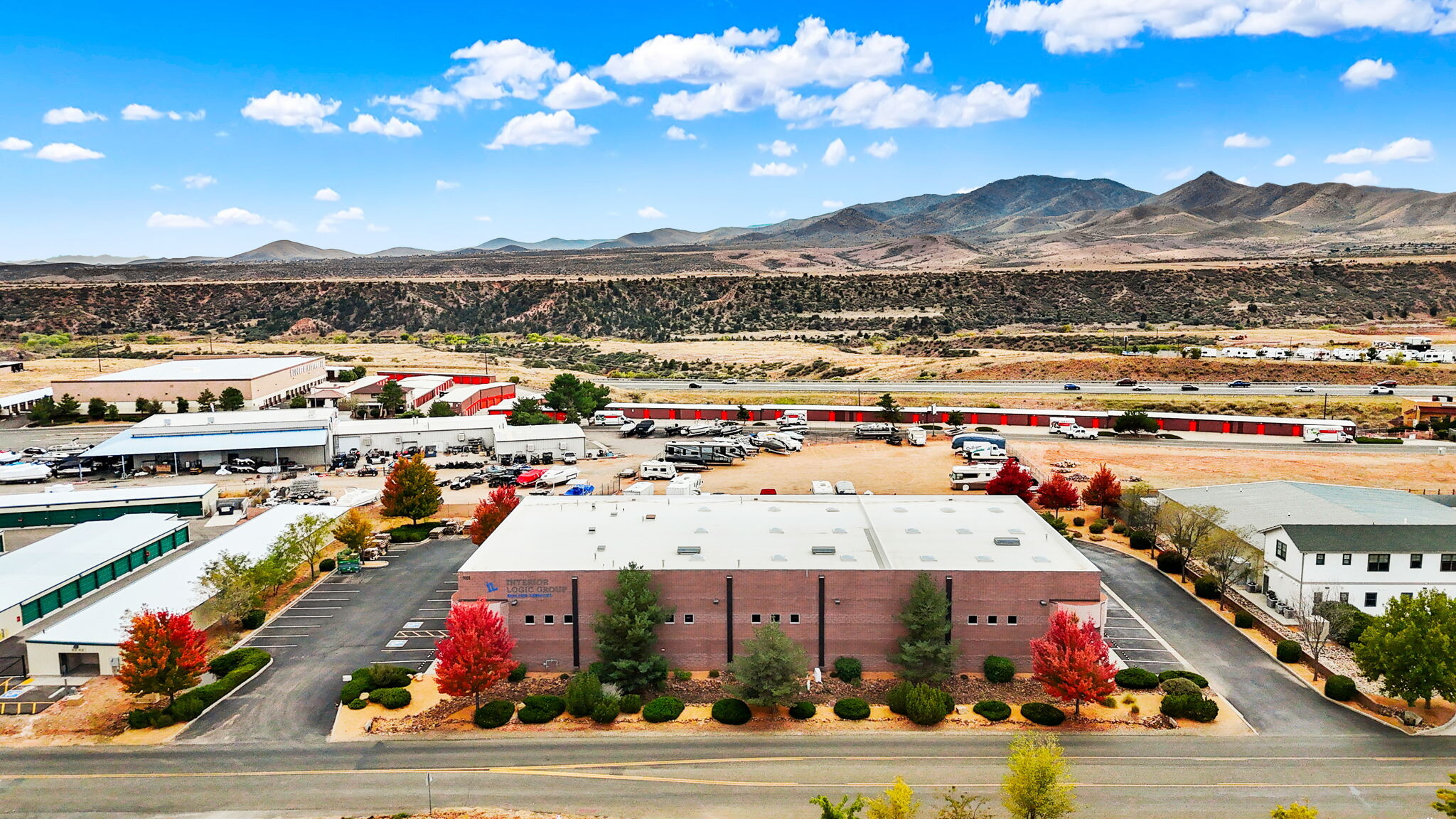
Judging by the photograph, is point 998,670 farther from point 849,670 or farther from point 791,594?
point 791,594

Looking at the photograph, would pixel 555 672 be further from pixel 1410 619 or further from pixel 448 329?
pixel 448 329

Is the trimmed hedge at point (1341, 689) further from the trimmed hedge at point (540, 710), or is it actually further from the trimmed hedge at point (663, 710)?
the trimmed hedge at point (540, 710)

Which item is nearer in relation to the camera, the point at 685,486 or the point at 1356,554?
the point at 1356,554

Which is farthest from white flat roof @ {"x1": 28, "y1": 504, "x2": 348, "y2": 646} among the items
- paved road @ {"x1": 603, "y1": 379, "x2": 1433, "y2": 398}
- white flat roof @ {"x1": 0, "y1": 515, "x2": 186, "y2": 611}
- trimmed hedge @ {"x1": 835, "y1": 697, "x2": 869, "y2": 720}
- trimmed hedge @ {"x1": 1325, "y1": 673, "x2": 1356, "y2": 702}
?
paved road @ {"x1": 603, "y1": 379, "x2": 1433, "y2": 398}

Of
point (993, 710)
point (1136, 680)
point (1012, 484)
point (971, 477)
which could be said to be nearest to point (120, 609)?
point (993, 710)

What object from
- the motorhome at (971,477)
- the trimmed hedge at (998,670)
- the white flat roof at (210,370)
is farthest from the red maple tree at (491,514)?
the white flat roof at (210,370)

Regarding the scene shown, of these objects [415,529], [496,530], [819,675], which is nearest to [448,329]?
[415,529]
